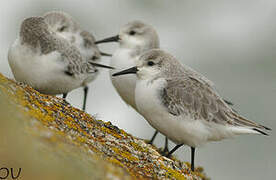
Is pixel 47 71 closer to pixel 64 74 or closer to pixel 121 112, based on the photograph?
pixel 64 74

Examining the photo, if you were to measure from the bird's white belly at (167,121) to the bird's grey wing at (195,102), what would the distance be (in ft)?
0.32

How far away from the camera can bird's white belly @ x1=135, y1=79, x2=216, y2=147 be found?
29.0 feet

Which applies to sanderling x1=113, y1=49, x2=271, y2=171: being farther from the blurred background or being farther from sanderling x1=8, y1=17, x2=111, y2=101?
the blurred background

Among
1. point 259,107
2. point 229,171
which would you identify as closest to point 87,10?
point 259,107

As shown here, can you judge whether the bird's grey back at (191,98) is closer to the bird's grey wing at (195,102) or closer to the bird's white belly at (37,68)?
the bird's grey wing at (195,102)

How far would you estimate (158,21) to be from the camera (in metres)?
29.9

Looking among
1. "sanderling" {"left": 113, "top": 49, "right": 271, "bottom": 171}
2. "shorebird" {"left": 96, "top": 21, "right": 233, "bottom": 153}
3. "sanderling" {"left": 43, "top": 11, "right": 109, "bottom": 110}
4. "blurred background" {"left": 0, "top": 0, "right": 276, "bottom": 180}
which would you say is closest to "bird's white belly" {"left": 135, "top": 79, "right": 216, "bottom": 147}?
"sanderling" {"left": 113, "top": 49, "right": 271, "bottom": 171}

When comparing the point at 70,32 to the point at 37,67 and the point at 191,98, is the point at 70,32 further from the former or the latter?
the point at 191,98

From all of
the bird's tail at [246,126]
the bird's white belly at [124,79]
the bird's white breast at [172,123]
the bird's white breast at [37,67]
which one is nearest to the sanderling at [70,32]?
the bird's white belly at [124,79]

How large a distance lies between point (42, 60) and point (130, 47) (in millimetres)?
3415

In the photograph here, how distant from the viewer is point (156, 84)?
919 centimetres

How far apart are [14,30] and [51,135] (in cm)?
2151

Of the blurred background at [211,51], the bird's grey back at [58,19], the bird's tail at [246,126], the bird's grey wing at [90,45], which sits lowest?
the blurred background at [211,51]

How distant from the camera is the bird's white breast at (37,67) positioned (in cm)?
984
